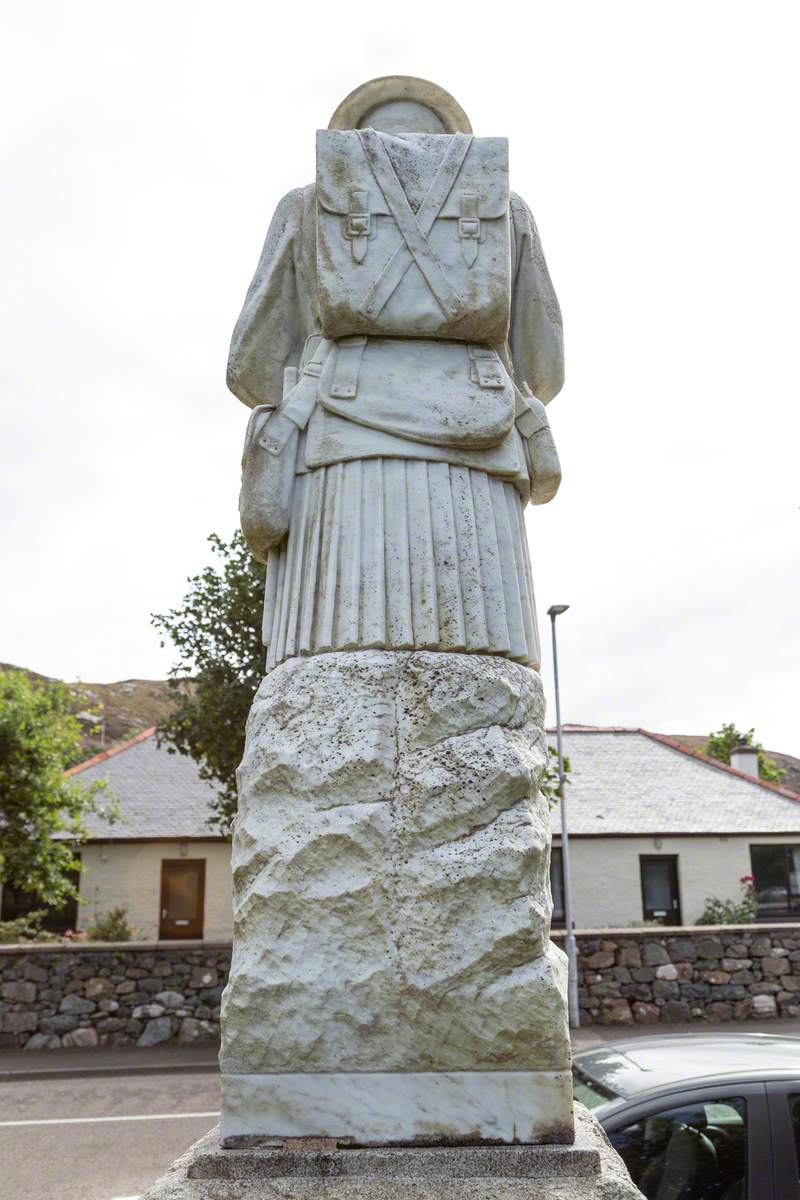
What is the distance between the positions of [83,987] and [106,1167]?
8.09 metres

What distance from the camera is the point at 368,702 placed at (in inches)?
115

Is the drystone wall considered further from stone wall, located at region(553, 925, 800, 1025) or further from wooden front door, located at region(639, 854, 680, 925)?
wooden front door, located at region(639, 854, 680, 925)

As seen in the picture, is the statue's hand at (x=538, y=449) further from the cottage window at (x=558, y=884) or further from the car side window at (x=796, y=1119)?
the cottage window at (x=558, y=884)

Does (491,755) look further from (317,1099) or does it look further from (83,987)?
(83,987)

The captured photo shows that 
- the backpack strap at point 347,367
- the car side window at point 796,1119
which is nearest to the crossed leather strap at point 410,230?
the backpack strap at point 347,367

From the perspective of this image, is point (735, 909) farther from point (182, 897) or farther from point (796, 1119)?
point (796, 1119)

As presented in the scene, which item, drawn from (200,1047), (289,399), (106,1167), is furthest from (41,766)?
(289,399)

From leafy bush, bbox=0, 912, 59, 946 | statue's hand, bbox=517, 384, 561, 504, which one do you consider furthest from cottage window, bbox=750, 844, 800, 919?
statue's hand, bbox=517, 384, 561, 504

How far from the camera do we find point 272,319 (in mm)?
3725

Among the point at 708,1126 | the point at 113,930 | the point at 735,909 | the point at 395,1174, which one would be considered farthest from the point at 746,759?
the point at 395,1174

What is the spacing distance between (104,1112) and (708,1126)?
9300mm

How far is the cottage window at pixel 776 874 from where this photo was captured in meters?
27.2

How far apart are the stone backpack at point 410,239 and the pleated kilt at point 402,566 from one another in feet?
1.59

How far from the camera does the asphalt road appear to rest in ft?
30.0
